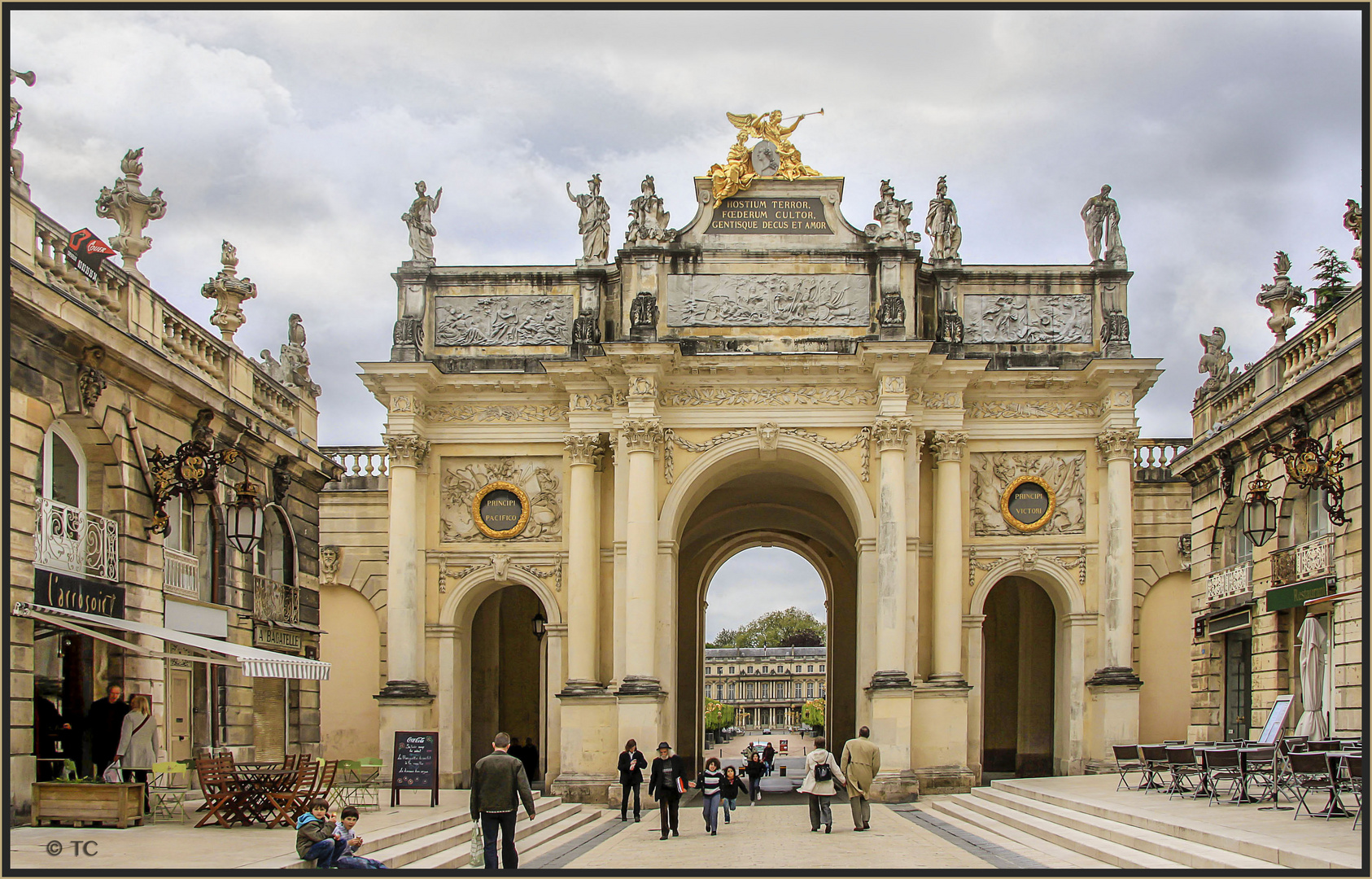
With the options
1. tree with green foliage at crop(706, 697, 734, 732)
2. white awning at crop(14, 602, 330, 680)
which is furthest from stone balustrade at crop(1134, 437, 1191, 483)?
tree with green foliage at crop(706, 697, 734, 732)

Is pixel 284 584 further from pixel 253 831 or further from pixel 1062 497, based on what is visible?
pixel 1062 497

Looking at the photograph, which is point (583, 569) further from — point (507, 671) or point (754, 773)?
point (507, 671)

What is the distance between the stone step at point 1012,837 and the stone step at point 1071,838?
7cm

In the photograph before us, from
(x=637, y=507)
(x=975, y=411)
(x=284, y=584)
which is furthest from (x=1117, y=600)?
(x=284, y=584)

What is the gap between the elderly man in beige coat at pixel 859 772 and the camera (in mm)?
20438

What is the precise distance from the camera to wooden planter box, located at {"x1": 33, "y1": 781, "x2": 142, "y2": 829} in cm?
1605

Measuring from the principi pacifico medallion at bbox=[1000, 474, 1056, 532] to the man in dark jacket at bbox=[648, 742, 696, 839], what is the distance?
40.2 ft

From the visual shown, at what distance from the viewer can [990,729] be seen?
36562mm

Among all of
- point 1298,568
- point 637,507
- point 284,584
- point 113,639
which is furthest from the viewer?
point 637,507

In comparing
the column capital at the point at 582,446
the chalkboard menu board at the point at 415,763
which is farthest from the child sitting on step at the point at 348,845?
the column capital at the point at 582,446

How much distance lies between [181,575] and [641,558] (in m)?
9.82

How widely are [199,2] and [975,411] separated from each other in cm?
2305

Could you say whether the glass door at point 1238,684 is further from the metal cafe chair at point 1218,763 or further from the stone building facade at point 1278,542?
the metal cafe chair at point 1218,763

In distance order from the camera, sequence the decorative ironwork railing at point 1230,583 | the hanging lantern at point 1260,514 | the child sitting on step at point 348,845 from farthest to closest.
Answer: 1. the decorative ironwork railing at point 1230,583
2. the hanging lantern at point 1260,514
3. the child sitting on step at point 348,845
